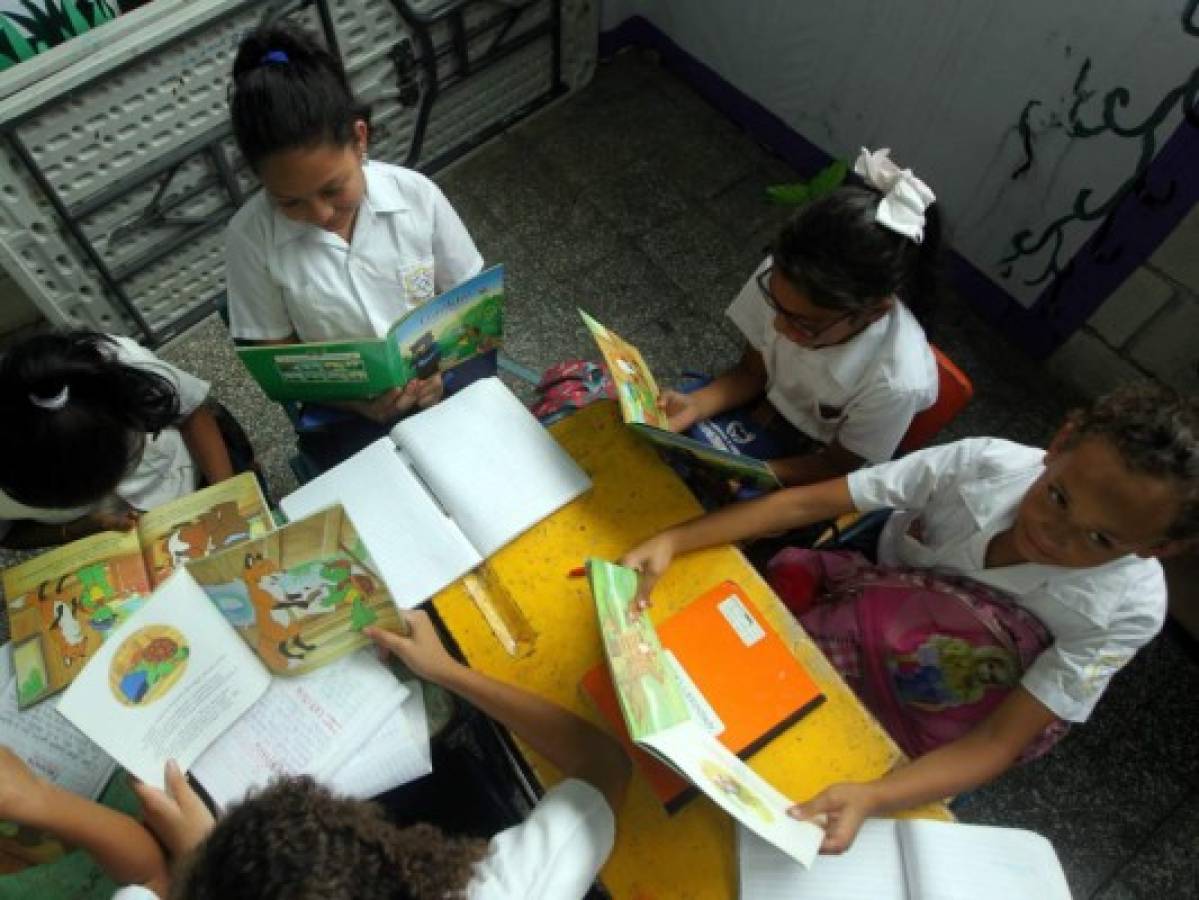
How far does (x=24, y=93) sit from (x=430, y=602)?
1.51 metres

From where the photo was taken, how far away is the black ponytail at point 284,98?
4.13 ft

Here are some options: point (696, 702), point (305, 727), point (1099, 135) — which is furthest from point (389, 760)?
point (1099, 135)

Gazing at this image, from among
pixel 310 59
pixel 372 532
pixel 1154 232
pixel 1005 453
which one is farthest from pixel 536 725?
pixel 1154 232

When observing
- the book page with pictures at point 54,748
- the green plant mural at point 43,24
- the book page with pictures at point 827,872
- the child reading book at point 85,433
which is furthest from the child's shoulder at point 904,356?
the green plant mural at point 43,24

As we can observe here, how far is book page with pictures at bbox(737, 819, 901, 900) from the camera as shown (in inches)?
41.9

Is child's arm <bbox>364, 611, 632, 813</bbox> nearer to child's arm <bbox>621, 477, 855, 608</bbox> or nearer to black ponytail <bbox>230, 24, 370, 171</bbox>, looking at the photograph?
child's arm <bbox>621, 477, 855, 608</bbox>

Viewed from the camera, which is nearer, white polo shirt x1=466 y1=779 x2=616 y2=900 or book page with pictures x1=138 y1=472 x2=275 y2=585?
white polo shirt x1=466 y1=779 x2=616 y2=900

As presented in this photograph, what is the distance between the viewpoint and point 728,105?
3143 millimetres

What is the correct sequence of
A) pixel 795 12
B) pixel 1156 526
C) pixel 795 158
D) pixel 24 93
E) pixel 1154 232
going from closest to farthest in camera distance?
1. pixel 1156 526
2. pixel 24 93
3. pixel 1154 232
4. pixel 795 12
5. pixel 795 158

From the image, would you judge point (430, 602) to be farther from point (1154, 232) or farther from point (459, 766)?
point (1154, 232)

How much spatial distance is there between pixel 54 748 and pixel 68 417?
1.68 feet

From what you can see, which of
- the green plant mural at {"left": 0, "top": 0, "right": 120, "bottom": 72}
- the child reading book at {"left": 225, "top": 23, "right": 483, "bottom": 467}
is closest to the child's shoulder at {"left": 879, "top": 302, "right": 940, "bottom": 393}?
the child reading book at {"left": 225, "top": 23, "right": 483, "bottom": 467}

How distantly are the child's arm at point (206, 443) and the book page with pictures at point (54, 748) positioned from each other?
55 cm

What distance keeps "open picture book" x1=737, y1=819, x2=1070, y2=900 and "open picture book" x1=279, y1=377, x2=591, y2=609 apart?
1.96ft
